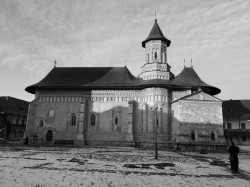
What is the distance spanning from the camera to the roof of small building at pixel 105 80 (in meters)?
31.1

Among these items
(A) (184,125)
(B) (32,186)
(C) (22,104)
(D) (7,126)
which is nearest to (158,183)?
(B) (32,186)

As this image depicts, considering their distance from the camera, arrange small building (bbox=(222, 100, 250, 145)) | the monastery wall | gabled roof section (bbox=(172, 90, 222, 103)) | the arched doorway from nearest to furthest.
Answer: the monastery wall, gabled roof section (bbox=(172, 90, 222, 103)), the arched doorway, small building (bbox=(222, 100, 250, 145))

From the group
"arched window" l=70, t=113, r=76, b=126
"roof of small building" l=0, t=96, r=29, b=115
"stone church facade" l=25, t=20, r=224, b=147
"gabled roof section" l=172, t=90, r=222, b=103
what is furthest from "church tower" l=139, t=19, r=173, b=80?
"roof of small building" l=0, t=96, r=29, b=115

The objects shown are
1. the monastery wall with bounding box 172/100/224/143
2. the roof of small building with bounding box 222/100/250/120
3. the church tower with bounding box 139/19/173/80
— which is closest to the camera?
the monastery wall with bounding box 172/100/224/143

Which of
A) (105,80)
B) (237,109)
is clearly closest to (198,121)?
(105,80)

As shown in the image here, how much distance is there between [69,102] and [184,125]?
15.4m

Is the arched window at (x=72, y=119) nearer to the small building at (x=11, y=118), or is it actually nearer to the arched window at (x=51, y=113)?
the arched window at (x=51, y=113)

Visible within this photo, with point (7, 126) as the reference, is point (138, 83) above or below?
above

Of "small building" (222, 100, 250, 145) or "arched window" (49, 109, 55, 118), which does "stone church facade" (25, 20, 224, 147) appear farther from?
"small building" (222, 100, 250, 145)

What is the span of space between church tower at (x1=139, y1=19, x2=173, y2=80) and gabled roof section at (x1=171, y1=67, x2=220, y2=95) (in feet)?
4.84

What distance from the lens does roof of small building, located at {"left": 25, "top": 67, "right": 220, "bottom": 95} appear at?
31062 mm

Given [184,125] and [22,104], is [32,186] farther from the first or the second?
[22,104]

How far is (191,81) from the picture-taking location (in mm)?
31688

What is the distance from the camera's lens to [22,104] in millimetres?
52875
